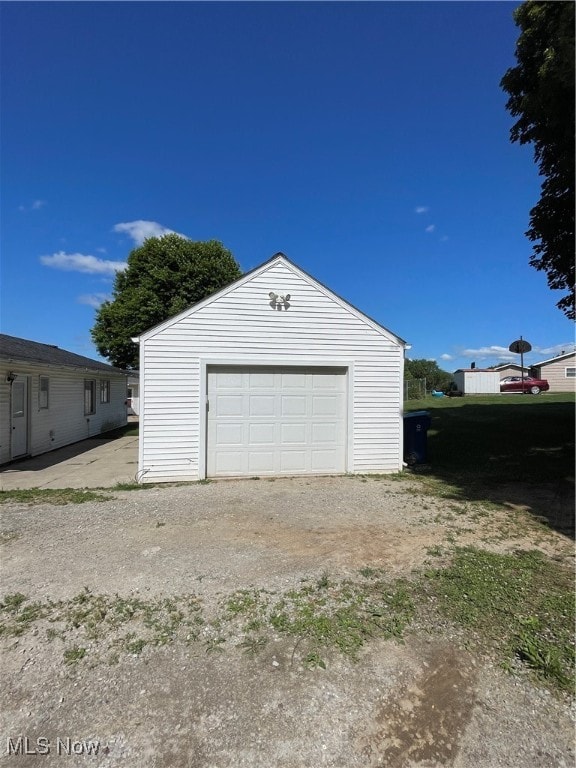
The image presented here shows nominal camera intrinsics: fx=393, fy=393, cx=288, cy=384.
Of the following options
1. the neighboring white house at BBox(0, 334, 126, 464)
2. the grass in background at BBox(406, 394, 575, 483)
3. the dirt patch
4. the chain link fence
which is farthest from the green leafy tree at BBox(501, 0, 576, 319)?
the chain link fence

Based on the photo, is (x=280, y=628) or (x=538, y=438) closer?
(x=280, y=628)

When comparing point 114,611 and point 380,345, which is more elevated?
point 380,345

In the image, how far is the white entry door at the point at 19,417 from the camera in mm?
9523

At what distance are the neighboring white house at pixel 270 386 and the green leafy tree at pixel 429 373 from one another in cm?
4732

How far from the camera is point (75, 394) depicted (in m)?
13.5

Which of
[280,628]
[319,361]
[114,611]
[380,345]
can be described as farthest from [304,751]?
[380,345]

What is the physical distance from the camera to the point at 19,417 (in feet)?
32.2

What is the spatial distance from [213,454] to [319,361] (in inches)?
110

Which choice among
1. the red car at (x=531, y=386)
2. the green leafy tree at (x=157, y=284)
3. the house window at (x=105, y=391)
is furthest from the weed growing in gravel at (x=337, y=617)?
the red car at (x=531, y=386)

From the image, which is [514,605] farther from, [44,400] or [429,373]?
[429,373]

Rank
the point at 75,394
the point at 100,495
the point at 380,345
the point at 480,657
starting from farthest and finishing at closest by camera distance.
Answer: the point at 75,394 → the point at 380,345 → the point at 100,495 → the point at 480,657

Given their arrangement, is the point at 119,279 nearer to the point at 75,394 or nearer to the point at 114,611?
the point at 75,394

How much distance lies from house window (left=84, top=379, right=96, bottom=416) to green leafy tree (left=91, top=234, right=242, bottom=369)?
622cm

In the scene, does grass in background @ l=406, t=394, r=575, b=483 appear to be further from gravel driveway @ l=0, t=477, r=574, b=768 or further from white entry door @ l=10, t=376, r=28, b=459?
white entry door @ l=10, t=376, r=28, b=459
